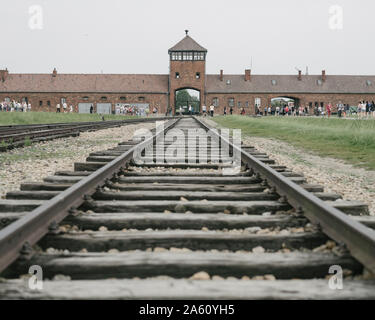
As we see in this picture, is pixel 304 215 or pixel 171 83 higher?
pixel 171 83

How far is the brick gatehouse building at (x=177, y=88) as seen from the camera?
56438 mm

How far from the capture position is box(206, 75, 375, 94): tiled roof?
58372 millimetres

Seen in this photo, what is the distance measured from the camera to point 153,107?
56.4 meters

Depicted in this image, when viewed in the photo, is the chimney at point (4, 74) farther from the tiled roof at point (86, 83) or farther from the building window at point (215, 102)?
the building window at point (215, 102)

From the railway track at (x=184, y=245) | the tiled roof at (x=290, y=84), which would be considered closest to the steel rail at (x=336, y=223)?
the railway track at (x=184, y=245)

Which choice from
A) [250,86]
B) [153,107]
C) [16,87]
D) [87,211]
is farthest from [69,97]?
[87,211]

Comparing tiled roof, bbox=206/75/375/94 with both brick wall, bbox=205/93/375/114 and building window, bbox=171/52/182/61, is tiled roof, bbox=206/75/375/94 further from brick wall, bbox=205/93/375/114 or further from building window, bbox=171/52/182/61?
building window, bbox=171/52/182/61

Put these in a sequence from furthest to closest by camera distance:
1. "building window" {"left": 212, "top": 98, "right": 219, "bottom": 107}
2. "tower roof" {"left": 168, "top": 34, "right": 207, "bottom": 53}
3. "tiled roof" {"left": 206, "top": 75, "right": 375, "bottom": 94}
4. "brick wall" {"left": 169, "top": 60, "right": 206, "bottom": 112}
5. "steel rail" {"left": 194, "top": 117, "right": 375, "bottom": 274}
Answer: "tiled roof" {"left": 206, "top": 75, "right": 375, "bottom": 94} < "building window" {"left": 212, "top": 98, "right": 219, "bottom": 107} < "tower roof" {"left": 168, "top": 34, "right": 207, "bottom": 53} < "brick wall" {"left": 169, "top": 60, "right": 206, "bottom": 112} < "steel rail" {"left": 194, "top": 117, "right": 375, "bottom": 274}

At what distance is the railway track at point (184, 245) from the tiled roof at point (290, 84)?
55.3 meters

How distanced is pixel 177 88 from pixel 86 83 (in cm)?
1397

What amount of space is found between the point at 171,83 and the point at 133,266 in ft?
182

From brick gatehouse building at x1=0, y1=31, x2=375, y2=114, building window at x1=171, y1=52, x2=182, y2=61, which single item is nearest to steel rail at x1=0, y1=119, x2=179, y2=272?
brick gatehouse building at x1=0, y1=31, x2=375, y2=114

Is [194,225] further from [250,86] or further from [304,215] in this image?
[250,86]

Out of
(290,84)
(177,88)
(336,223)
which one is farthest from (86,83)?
(336,223)
